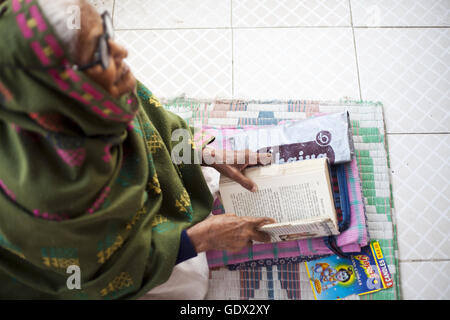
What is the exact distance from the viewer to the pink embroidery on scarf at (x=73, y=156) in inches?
24.8

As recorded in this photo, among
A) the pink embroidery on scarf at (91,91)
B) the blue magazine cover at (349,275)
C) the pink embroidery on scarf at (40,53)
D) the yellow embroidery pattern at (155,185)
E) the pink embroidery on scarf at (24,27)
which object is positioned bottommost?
the blue magazine cover at (349,275)

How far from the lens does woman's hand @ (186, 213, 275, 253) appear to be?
0.95 m

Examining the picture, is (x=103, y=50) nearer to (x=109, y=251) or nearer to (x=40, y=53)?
(x=40, y=53)

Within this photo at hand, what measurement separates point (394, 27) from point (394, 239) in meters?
0.82

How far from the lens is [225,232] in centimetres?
101

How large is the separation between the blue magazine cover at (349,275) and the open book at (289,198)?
12 centimetres

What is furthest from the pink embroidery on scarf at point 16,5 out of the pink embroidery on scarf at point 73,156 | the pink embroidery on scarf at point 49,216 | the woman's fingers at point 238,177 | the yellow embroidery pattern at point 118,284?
the woman's fingers at point 238,177

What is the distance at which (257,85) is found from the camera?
1452 millimetres

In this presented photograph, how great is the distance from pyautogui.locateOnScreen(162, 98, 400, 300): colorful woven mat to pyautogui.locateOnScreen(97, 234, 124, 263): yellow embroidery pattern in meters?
0.47

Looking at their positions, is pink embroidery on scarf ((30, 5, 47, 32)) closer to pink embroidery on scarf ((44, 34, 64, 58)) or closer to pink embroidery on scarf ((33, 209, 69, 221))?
pink embroidery on scarf ((44, 34, 64, 58))

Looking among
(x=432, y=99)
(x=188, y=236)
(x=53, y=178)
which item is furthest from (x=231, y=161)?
(x=432, y=99)

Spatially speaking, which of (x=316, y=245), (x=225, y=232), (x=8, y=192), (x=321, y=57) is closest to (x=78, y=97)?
(x=8, y=192)

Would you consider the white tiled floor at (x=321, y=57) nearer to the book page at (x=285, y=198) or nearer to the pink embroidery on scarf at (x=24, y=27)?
the book page at (x=285, y=198)

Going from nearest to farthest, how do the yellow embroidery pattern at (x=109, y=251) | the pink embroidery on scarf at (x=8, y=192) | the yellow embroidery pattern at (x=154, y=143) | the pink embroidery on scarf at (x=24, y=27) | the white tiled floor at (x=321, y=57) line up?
the pink embroidery on scarf at (x=24, y=27), the pink embroidery on scarf at (x=8, y=192), the yellow embroidery pattern at (x=109, y=251), the yellow embroidery pattern at (x=154, y=143), the white tiled floor at (x=321, y=57)
